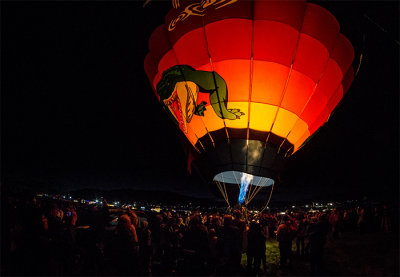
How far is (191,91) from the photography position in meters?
5.66

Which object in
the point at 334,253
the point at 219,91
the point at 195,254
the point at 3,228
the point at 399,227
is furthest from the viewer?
the point at 399,227

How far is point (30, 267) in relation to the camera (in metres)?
3.83

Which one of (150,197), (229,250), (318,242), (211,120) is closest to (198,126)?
(211,120)

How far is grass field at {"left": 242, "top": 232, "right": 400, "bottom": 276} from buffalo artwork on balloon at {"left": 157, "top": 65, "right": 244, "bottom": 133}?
11.9 feet

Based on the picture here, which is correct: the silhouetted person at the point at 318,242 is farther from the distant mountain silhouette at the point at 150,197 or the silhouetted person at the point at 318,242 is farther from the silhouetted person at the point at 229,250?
the distant mountain silhouette at the point at 150,197

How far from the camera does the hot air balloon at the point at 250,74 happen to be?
5031 millimetres

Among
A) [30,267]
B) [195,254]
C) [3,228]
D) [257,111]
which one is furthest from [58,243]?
[257,111]

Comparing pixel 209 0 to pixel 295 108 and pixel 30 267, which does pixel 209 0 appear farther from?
pixel 30 267

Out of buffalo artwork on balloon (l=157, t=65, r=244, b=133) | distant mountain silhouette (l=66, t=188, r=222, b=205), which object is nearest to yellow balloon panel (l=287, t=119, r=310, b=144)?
buffalo artwork on balloon (l=157, t=65, r=244, b=133)

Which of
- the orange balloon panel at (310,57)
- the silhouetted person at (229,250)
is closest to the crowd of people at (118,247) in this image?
the silhouetted person at (229,250)

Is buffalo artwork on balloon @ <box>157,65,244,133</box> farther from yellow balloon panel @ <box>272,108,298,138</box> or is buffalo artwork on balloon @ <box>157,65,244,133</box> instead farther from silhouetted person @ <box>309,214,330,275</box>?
silhouetted person @ <box>309,214,330,275</box>

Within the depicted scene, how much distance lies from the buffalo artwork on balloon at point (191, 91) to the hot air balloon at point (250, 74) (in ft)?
0.07

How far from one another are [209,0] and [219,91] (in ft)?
6.08

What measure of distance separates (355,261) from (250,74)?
480 centimetres
